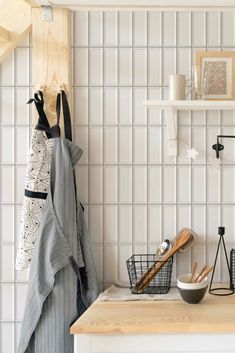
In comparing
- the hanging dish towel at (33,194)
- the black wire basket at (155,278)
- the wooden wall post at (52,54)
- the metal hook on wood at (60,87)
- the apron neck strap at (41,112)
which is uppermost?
the wooden wall post at (52,54)

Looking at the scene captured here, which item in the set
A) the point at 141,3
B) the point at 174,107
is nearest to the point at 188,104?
the point at 174,107

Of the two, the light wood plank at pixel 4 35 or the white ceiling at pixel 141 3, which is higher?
the white ceiling at pixel 141 3

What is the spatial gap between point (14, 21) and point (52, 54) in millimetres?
206

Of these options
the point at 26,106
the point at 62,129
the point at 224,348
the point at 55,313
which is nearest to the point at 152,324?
the point at 224,348

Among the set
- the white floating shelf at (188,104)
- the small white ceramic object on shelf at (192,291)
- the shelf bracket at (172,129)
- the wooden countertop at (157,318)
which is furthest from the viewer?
the shelf bracket at (172,129)

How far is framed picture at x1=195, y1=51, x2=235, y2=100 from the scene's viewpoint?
1.64m

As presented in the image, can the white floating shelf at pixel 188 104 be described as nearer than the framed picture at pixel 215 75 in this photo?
Yes

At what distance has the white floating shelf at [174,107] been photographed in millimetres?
1525

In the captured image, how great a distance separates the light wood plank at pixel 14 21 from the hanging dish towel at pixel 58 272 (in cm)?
42

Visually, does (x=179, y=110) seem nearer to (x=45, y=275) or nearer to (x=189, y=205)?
(x=189, y=205)

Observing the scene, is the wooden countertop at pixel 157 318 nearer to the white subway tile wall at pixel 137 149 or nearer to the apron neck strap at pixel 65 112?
the white subway tile wall at pixel 137 149

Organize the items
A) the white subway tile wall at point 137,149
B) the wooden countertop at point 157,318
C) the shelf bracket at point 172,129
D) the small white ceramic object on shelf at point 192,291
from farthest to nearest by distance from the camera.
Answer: the white subway tile wall at point 137,149 < the shelf bracket at point 172,129 < the small white ceramic object on shelf at point 192,291 < the wooden countertop at point 157,318

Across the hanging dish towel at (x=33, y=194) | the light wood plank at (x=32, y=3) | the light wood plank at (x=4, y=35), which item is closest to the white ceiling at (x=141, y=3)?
the light wood plank at (x=32, y=3)

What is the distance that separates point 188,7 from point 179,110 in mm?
399
